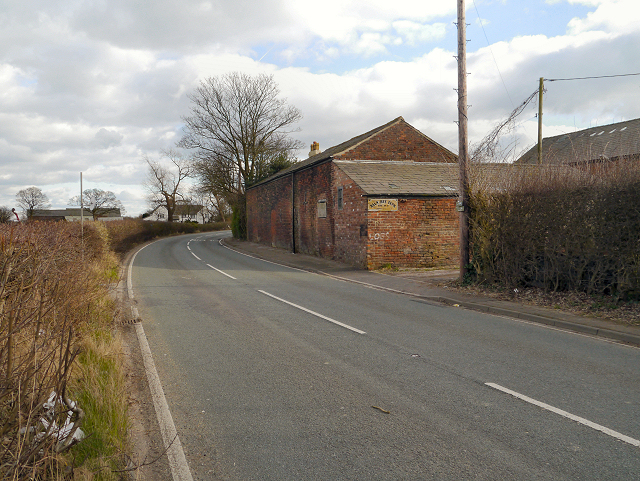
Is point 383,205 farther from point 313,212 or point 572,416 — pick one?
point 572,416

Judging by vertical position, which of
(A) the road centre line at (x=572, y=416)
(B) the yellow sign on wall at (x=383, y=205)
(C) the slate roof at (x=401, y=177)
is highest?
(C) the slate roof at (x=401, y=177)

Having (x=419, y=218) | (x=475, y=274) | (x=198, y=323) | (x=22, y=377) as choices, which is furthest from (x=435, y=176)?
(x=22, y=377)

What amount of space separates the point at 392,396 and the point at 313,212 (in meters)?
19.8

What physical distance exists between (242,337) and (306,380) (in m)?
2.40

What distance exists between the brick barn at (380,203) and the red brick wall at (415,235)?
0.04m

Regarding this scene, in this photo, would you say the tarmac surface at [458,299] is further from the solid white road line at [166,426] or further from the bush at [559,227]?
the solid white road line at [166,426]

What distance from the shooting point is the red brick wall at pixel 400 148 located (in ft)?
77.5

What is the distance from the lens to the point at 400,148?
2444 centimetres

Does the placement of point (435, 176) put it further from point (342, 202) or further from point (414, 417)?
point (414, 417)

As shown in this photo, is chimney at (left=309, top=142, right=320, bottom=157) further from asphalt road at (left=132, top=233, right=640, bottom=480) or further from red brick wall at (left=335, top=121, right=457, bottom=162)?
asphalt road at (left=132, top=233, right=640, bottom=480)

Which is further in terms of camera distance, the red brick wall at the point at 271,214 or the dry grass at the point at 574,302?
the red brick wall at the point at 271,214

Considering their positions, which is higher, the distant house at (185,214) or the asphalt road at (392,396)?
the distant house at (185,214)

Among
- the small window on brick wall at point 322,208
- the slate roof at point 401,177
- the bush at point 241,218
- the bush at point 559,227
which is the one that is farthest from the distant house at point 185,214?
the bush at point 559,227

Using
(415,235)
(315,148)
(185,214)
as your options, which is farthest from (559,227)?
(185,214)
